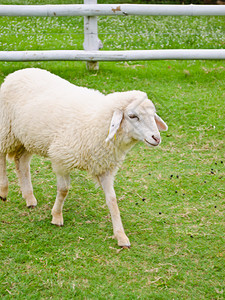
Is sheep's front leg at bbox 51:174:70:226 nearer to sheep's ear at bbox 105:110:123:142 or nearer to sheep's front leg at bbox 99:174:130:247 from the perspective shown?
sheep's front leg at bbox 99:174:130:247

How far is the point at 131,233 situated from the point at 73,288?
896 millimetres

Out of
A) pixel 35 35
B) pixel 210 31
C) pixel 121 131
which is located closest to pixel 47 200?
pixel 121 131

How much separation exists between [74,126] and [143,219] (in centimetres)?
111

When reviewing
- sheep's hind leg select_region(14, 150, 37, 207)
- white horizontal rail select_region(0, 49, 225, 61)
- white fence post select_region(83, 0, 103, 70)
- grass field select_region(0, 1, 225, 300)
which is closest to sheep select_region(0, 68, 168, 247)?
sheep's hind leg select_region(14, 150, 37, 207)

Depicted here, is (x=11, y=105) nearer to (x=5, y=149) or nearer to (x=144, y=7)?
(x=5, y=149)

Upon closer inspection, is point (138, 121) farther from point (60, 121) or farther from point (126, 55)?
point (126, 55)

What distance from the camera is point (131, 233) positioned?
12.4ft

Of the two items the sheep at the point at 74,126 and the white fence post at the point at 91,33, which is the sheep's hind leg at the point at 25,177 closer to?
the sheep at the point at 74,126

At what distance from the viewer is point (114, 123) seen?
3.33m

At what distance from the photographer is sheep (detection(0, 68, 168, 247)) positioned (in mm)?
3404

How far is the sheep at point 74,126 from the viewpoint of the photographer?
11.2 ft

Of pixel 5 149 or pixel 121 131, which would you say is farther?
pixel 5 149

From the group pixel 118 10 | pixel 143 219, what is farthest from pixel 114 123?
pixel 118 10

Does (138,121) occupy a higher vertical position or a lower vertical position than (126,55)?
higher
